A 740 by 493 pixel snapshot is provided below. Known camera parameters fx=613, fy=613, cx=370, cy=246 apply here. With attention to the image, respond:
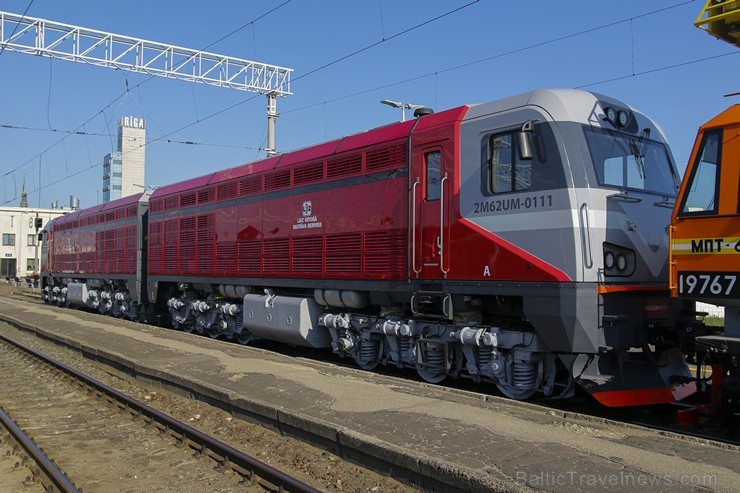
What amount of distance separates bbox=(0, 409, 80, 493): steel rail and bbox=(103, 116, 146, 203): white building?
10316 cm

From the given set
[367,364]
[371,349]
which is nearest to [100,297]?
[367,364]

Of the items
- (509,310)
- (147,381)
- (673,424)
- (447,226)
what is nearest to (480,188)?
(447,226)

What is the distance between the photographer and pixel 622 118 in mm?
8336

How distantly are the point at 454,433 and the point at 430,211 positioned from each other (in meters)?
3.81

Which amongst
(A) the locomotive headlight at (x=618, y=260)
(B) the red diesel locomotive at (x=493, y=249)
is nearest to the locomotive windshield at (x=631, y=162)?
(B) the red diesel locomotive at (x=493, y=249)

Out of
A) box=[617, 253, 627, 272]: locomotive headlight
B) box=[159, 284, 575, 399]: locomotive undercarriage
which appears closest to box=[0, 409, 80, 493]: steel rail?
box=[159, 284, 575, 399]: locomotive undercarriage

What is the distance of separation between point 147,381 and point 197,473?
489cm

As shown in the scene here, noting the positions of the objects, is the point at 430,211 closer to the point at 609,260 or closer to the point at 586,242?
the point at 586,242

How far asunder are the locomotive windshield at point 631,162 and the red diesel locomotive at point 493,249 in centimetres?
3

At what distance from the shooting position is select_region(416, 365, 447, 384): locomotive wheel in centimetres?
928

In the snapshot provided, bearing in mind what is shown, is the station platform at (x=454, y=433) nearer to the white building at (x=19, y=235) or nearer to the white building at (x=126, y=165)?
the white building at (x=19, y=235)

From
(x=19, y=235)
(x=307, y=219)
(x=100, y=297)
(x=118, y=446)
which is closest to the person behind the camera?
(x=118, y=446)

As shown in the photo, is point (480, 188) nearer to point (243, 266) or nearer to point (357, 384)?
point (357, 384)

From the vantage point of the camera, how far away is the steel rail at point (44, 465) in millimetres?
5680
